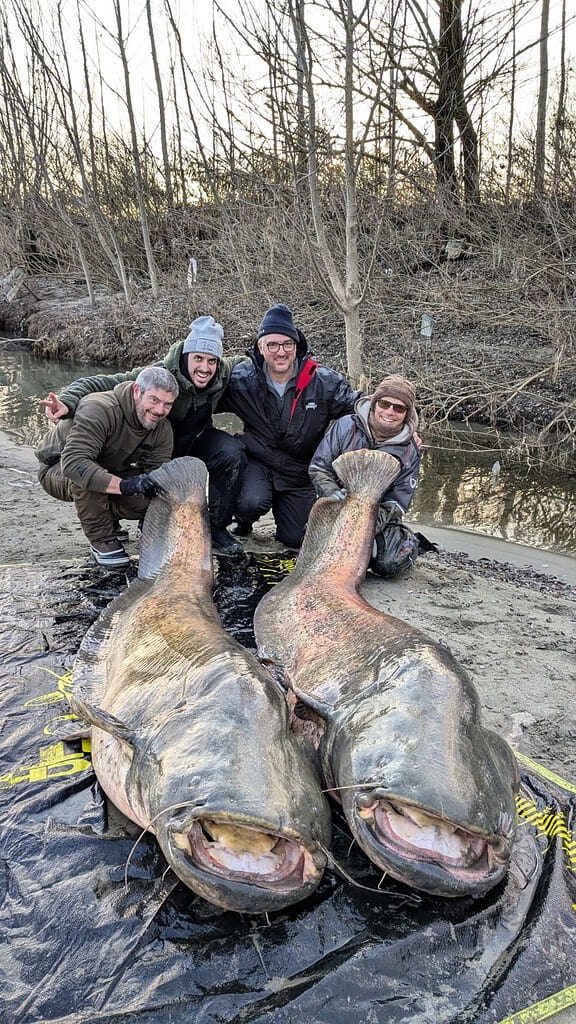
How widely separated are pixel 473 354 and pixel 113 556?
848 centimetres

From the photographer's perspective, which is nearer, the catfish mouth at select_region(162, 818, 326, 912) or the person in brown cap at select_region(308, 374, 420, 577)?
the catfish mouth at select_region(162, 818, 326, 912)

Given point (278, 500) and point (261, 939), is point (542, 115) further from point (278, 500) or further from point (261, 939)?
point (261, 939)

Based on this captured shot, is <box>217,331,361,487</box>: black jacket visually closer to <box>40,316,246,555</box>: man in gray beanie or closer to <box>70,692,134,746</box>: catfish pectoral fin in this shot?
<box>40,316,246,555</box>: man in gray beanie

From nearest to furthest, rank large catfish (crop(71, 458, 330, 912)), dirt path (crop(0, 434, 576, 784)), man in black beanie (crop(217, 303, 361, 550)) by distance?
1. large catfish (crop(71, 458, 330, 912))
2. dirt path (crop(0, 434, 576, 784))
3. man in black beanie (crop(217, 303, 361, 550))

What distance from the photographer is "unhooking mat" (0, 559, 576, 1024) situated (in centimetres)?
178

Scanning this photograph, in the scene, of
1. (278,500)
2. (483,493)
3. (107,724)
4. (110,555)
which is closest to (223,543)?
(278,500)

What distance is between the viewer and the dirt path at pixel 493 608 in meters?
3.08

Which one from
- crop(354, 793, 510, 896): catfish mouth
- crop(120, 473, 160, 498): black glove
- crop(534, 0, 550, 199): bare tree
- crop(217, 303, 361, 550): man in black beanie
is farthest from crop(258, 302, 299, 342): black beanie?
crop(534, 0, 550, 199): bare tree

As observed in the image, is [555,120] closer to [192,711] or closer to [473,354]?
[473,354]

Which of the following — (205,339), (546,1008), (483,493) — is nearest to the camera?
(546,1008)

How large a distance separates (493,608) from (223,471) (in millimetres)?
2316

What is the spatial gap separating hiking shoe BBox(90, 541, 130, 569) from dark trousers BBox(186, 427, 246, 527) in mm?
816

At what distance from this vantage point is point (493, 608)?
4312 mm

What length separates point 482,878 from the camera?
6.43 ft
